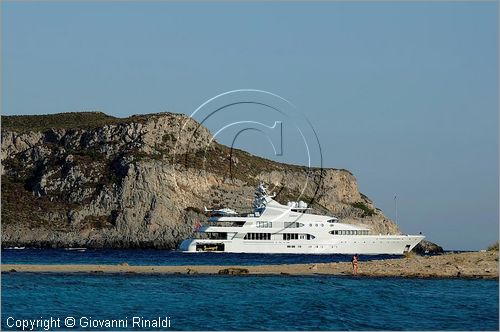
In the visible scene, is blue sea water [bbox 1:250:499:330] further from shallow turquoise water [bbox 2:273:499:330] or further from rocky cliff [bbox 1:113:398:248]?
rocky cliff [bbox 1:113:398:248]

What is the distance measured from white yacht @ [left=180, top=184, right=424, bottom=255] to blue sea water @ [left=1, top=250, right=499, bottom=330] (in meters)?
59.8

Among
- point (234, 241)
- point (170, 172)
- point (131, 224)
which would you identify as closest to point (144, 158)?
point (170, 172)

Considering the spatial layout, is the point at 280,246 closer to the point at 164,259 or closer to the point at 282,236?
the point at 282,236

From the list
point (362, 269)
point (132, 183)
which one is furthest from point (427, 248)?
point (362, 269)

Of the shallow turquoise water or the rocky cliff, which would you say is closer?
the shallow turquoise water

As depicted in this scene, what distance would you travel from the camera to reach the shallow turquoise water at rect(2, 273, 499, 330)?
3703 centimetres

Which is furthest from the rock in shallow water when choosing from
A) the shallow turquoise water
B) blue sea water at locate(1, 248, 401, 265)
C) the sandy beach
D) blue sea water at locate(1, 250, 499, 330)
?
blue sea water at locate(1, 250, 499, 330)

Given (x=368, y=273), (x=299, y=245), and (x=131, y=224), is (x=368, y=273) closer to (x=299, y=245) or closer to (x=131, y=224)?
(x=299, y=245)

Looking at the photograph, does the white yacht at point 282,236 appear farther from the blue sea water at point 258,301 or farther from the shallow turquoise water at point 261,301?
the shallow turquoise water at point 261,301

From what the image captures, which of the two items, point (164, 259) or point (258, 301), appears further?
point (164, 259)

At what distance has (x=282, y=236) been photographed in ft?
384

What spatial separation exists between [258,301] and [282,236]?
243 ft

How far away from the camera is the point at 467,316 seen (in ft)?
130

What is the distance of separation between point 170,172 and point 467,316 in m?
118
